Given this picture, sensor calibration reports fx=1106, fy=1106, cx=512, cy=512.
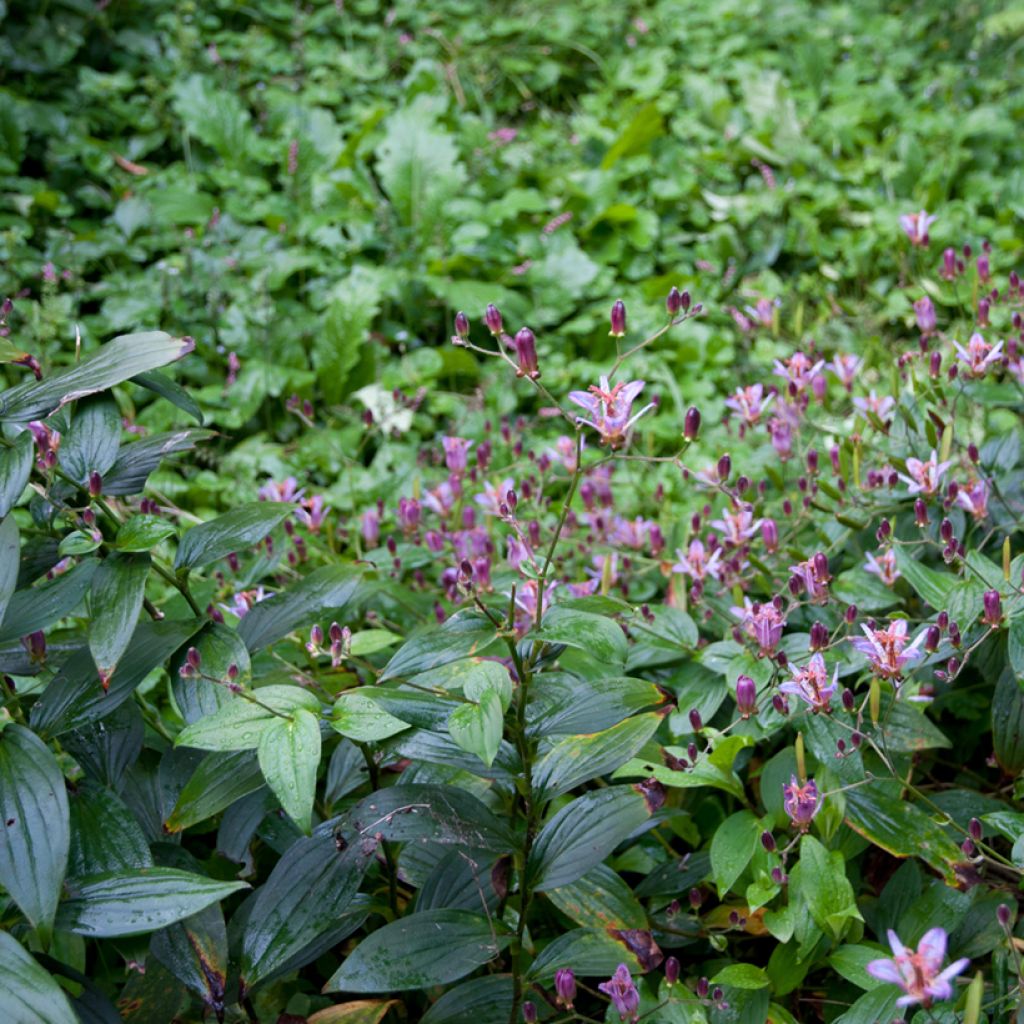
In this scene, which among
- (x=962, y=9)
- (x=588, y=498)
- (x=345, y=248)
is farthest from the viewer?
(x=962, y=9)

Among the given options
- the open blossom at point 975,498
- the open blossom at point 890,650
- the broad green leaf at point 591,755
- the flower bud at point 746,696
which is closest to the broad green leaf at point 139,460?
the broad green leaf at point 591,755

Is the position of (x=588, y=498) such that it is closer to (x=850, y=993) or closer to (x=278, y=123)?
(x=850, y=993)

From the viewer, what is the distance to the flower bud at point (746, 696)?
135cm

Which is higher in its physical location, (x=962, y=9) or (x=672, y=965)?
(x=962, y=9)

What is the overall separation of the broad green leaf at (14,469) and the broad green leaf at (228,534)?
8.5 inches

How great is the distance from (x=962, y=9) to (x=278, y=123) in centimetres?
266

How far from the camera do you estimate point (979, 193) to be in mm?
3455

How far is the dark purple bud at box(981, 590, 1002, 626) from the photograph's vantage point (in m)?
1.30

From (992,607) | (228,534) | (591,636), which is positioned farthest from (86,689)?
(992,607)

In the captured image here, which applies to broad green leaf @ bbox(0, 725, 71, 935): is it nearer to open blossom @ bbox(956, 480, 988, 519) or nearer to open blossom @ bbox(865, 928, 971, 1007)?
open blossom @ bbox(865, 928, 971, 1007)

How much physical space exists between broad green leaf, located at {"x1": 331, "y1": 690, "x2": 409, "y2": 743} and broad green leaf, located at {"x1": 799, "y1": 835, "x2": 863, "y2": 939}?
504mm

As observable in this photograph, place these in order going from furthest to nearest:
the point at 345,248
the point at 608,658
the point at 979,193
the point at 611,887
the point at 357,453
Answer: the point at 979,193
the point at 345,248
the point at 357,453
the point at 611,887
the point at 608,658

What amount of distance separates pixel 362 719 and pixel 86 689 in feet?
1.10

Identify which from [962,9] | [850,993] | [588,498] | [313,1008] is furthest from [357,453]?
[962,9]
